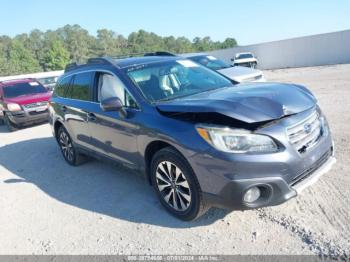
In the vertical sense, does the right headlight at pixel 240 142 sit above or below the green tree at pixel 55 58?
above

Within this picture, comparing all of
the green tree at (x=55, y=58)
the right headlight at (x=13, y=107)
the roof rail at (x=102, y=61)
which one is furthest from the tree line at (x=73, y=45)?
the roof rail at (x=102, y=61)

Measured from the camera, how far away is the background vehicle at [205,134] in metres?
3.11

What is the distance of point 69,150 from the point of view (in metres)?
6.35

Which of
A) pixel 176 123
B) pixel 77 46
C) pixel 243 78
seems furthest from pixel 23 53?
pixel 176 123

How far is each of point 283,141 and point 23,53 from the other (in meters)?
74.3

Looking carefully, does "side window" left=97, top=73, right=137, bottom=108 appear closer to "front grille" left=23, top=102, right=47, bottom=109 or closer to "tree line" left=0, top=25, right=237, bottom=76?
"front grille" left=23, top=102, right=47, bottom=109

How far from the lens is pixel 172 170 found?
3.68 metres

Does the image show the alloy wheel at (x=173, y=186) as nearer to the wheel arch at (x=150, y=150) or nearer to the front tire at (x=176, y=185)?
the front tire at (x=176, y=185)

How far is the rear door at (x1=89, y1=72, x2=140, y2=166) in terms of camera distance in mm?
4160

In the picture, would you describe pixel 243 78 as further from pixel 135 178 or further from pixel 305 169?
pixel 305 169

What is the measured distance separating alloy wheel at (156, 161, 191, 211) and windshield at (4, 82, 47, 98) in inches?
390

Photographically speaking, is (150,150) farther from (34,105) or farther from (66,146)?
(34,105)

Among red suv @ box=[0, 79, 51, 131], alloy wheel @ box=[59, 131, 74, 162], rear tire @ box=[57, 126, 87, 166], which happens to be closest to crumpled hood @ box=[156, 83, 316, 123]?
rear tire @ box=[57, 126, 87, 166]

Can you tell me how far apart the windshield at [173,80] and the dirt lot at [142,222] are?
144 cm
